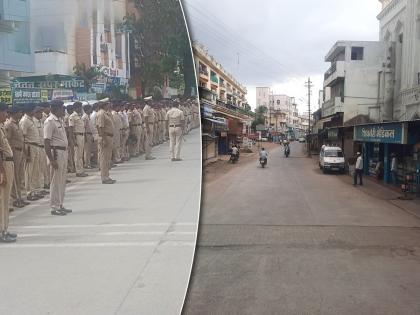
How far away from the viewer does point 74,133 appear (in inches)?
16.2

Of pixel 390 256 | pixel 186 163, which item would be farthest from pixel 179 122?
pixel 390 256

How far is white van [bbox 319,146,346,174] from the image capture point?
14.1 metres

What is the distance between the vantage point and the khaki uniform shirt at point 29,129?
0.36 meters

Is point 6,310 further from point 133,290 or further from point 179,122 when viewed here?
point 179,122

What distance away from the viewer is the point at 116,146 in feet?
1.41

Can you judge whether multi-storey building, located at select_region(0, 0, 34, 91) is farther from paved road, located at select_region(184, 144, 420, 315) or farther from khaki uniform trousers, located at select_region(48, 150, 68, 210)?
paved road, located at select_region(184, 144, 420, 315)

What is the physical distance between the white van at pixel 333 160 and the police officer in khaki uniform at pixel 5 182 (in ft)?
47.2

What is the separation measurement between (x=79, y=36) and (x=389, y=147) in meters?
11.1

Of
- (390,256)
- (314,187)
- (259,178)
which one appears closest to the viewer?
(390,256)

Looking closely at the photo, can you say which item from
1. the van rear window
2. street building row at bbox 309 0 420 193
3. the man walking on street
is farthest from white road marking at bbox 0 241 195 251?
the van rear window

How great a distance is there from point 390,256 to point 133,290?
4751 mm

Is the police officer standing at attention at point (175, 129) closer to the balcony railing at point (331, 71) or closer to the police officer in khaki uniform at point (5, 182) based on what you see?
the police officer in khaki uniform at point (5, 182)

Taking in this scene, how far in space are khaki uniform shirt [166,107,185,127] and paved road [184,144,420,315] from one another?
0.14m

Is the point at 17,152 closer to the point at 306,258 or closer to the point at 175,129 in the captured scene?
the point at 175,129
